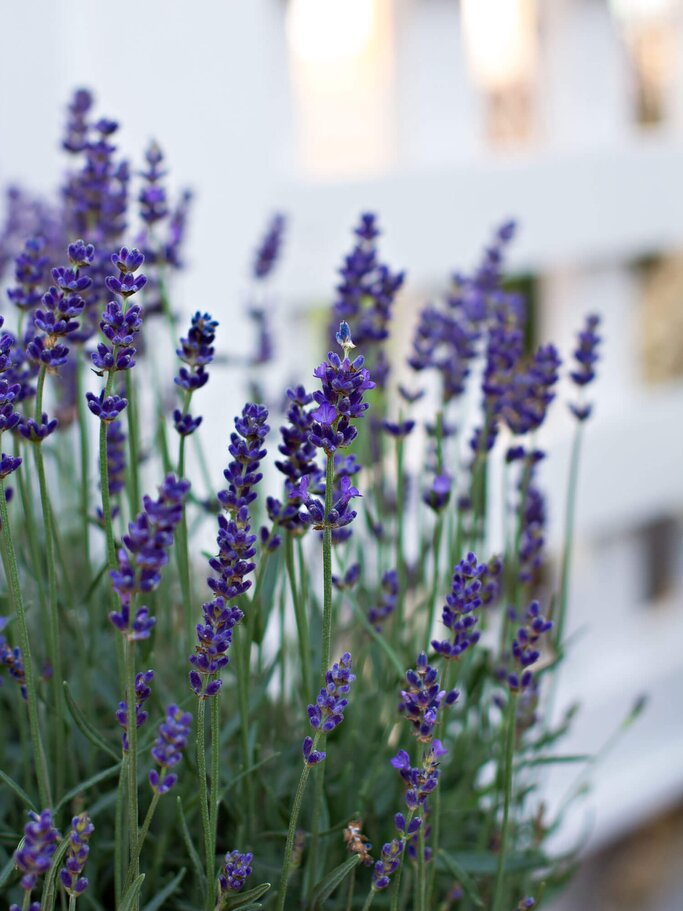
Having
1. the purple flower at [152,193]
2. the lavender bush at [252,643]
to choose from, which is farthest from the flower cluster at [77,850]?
the purple flower at [152,193]

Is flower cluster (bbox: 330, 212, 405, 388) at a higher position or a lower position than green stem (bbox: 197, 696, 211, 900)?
higher

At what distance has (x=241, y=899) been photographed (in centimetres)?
40

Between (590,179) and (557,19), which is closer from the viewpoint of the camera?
(590,179)

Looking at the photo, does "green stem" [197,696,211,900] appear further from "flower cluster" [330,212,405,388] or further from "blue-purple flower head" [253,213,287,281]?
"blue-purple flower head" [253,213,287,281]

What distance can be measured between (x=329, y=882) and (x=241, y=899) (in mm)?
37

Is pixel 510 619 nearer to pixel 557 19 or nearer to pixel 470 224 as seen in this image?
pixel 470 224

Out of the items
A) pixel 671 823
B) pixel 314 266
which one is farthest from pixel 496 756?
pixel 671 823

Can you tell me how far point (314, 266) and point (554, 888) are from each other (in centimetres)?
184

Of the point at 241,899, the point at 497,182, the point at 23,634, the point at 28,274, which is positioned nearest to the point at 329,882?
the point at 241,899

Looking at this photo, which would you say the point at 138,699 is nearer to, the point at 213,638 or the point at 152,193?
the point at 213,638

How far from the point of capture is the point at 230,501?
375 mm

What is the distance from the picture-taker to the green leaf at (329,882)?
40 centimetres

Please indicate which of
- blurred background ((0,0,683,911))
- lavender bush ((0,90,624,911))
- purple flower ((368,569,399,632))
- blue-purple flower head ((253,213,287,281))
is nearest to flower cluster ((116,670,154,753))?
lavender bush ((0,90,624,911))

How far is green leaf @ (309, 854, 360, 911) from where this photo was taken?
0.40 meters
